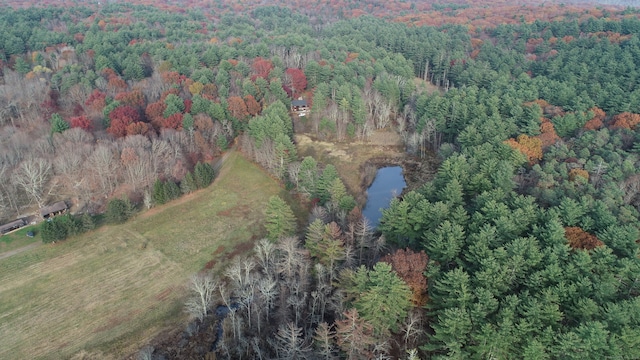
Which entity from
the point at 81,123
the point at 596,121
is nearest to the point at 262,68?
the point at 81,123

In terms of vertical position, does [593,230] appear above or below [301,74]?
below

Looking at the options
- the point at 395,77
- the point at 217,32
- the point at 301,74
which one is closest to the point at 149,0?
the point at 217,32

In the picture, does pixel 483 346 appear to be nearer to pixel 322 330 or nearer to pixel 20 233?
pixel 322 330

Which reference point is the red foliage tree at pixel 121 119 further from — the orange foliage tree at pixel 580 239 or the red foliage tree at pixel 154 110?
the orange foliage tree at pixel 580 239

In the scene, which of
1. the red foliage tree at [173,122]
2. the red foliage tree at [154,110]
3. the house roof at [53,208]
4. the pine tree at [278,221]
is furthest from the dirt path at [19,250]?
the red foliage tree at [154,110]

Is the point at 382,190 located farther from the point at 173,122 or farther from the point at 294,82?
the point at 294,82

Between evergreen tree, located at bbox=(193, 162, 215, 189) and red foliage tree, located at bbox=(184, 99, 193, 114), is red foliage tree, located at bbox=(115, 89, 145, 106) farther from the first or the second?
evergreen tree, located at bbox=(193, 162, 215, 189)
